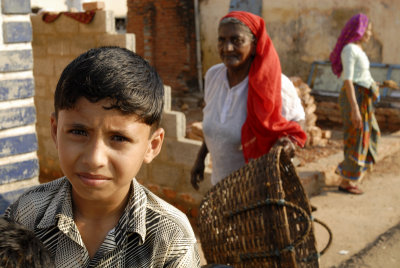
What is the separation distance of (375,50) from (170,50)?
4.91m

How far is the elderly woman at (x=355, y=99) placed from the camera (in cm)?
497

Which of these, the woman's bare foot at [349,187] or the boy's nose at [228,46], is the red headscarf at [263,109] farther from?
the woman's bare foot at [349,187]

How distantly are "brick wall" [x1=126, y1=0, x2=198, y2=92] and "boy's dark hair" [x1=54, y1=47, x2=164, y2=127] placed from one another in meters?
10.2

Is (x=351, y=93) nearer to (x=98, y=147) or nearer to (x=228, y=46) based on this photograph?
(x=228, y=46)

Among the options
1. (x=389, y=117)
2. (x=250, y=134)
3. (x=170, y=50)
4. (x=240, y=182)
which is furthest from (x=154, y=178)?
(x=170, y=50)

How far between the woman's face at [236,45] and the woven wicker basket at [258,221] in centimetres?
72

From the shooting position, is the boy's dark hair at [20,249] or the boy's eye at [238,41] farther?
the boy's eye at [238,41]

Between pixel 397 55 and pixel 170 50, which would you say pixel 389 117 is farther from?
pixel 170 50

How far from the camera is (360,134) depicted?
5.39 m

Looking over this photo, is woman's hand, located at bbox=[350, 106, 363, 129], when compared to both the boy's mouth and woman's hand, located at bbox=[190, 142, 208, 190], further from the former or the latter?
the boy's mouth

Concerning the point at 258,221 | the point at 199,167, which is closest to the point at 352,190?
the point at 199,167

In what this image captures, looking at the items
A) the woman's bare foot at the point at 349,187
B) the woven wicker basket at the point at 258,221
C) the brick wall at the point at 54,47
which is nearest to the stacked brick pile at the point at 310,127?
the woman's bare foot at the point at 349,187

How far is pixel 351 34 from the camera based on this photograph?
5027mm

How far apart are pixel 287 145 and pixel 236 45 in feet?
2.36
